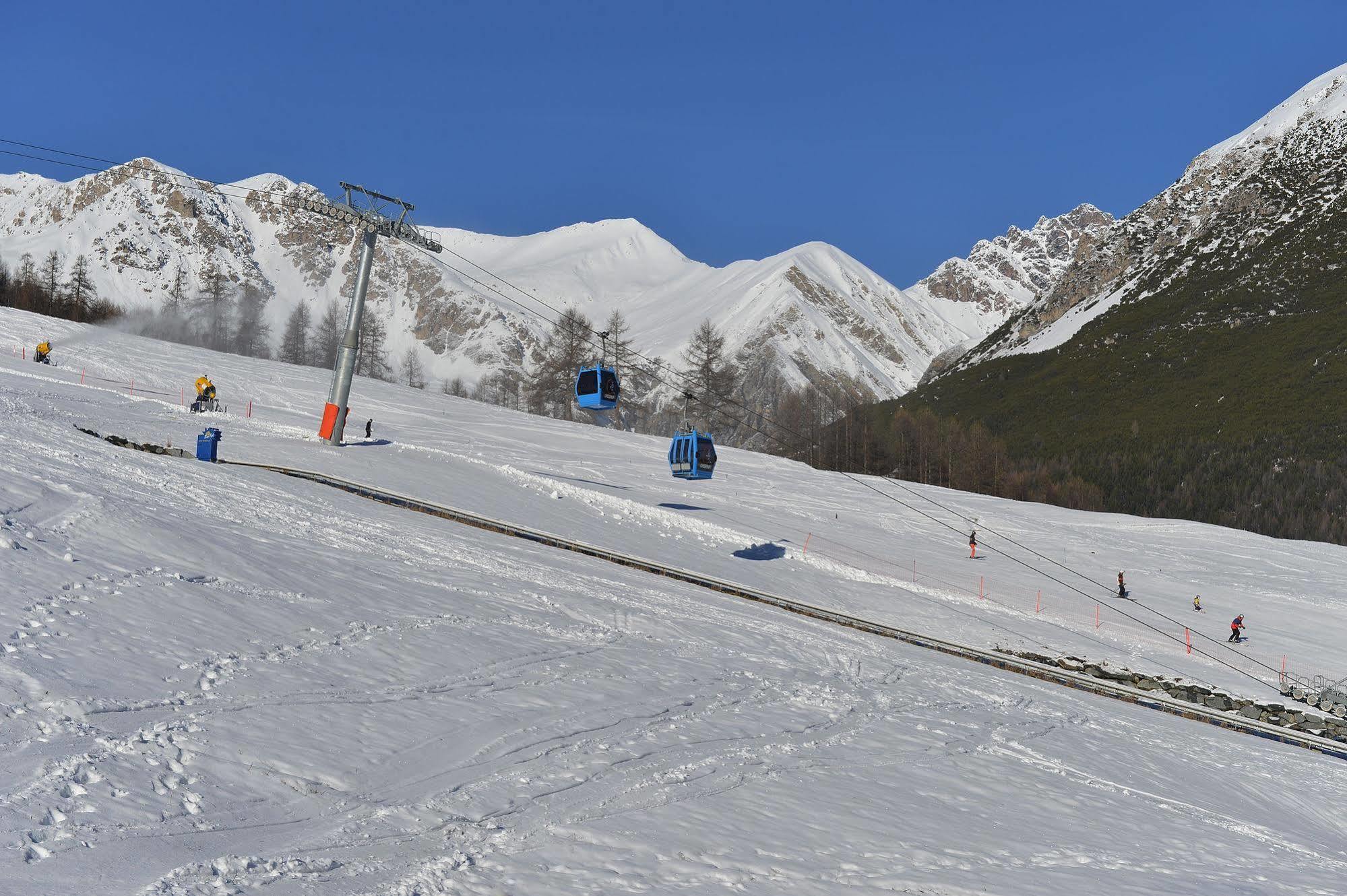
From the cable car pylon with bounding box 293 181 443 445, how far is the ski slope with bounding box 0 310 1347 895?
766 centimetres

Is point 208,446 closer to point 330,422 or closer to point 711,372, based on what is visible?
point 330,422

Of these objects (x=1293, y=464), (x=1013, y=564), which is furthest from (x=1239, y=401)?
(x=1013, y=564)

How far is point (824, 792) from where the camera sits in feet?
51.3

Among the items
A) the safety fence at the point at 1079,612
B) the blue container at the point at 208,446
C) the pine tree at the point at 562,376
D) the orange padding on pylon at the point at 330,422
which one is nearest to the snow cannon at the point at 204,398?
the orange padding on pylon at the point at 330,422

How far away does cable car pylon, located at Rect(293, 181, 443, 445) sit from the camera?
146 ft

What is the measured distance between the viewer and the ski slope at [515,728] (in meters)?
11.4

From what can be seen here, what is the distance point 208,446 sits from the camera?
3725cm

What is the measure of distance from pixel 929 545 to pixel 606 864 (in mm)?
41906

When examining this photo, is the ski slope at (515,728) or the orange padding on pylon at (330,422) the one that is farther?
the orange padding on pylon at (330,422)

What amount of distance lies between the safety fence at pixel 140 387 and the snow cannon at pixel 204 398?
1411 millimetres

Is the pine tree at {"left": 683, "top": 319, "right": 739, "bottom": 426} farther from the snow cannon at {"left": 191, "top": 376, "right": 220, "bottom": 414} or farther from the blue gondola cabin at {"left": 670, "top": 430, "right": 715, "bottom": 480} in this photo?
→ the blue gondola cabin at {"left": 670, "top": 430, "right": 715, "bottom": 480}

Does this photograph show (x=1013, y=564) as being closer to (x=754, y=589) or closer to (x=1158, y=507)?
(x=754, y=589)

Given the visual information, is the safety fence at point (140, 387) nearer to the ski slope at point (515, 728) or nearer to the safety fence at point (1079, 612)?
the ski slope at point (515, 728)

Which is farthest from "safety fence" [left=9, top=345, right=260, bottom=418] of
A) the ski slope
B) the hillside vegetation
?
the hillside vegetation
